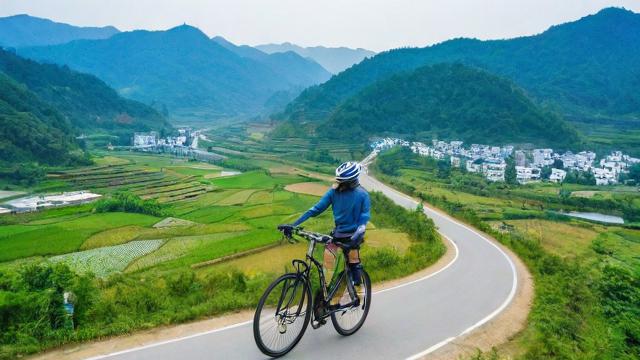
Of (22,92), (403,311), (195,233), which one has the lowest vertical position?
(195,233)

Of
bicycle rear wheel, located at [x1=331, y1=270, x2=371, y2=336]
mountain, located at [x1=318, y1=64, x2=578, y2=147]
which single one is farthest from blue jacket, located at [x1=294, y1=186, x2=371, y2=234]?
mountain, located at [x1=318, y1=64, x2=578, y2=147]

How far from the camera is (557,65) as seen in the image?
120m

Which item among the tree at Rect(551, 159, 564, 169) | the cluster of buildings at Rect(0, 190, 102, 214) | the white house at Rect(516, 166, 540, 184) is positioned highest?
the tree at Rect(551, 159, 564, 169)

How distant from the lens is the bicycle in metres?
4.18

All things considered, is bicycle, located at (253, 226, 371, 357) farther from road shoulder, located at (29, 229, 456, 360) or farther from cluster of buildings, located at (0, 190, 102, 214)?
cluster of buildings, located at (0, 190, 102, 214)

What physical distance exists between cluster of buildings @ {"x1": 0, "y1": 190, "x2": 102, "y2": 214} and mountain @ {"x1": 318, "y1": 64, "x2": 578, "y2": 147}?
1982 inches

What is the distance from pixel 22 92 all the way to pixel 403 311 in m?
74.3

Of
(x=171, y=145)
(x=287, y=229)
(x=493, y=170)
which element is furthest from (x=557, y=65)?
(x=287, y=229)

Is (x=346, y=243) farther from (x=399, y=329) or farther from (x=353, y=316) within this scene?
(x=399, y=329)

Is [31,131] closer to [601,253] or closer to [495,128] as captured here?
[601,253]

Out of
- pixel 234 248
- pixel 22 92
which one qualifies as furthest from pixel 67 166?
pixel 234 248

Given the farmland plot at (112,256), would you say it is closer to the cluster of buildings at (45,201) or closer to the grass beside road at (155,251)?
the grass beside road at (155,251)

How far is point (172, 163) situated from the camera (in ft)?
199

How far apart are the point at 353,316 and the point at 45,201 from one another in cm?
3566
